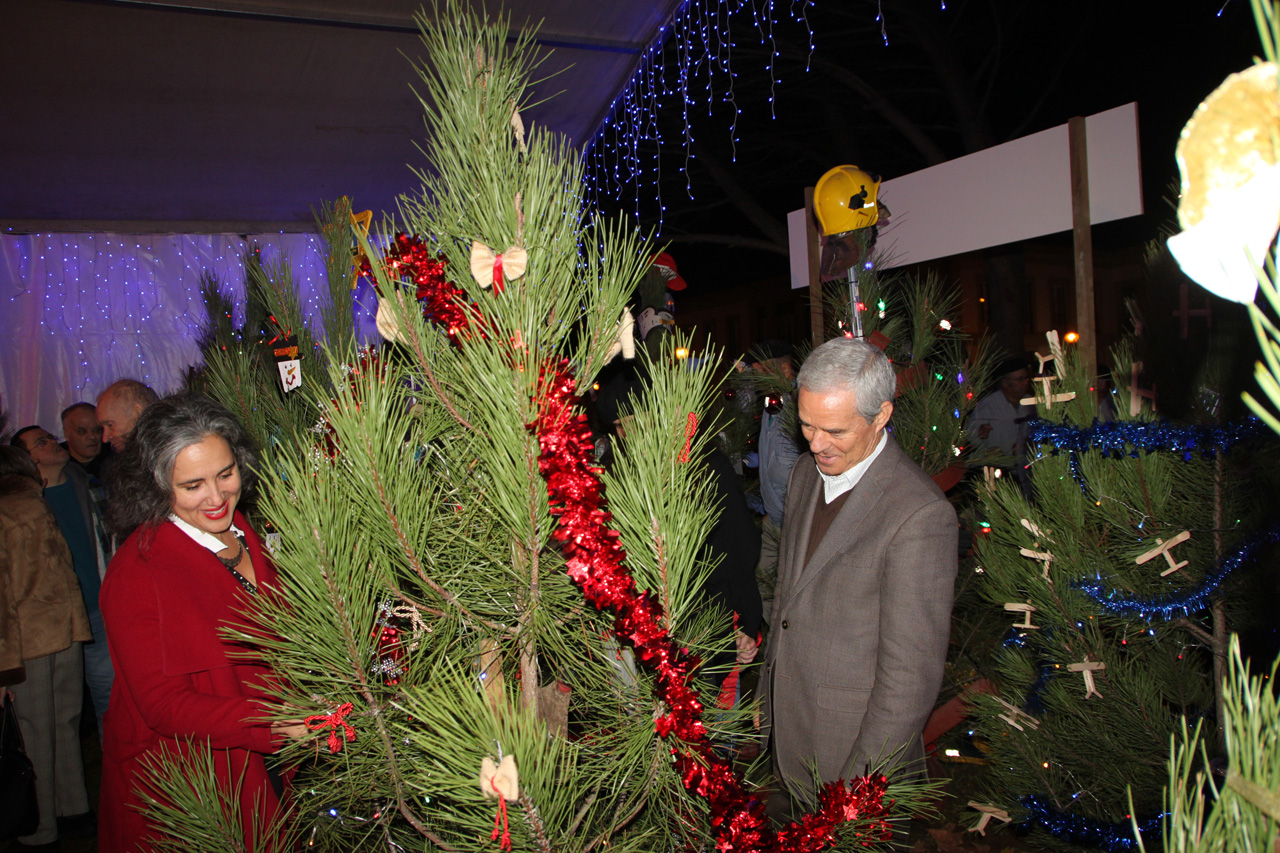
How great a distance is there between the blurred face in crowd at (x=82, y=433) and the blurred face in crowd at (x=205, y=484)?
128 inches

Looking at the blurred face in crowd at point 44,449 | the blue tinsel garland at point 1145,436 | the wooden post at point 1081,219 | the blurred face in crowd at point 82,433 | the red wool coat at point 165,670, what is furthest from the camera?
the blurred face in crowd at point 82,433

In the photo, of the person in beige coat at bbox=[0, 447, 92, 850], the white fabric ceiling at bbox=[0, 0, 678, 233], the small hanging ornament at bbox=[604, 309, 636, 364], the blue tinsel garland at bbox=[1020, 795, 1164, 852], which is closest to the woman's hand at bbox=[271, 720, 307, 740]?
the small hanging ornament at bbox=[604, 309, 636, 364]

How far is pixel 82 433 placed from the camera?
4195 millimetres

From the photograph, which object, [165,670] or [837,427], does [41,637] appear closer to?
[165,670]

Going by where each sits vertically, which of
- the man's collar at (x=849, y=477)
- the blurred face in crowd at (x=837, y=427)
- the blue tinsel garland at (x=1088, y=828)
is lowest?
the blue tinsel garland at (x=1088, y=828)

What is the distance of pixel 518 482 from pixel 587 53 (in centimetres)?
426

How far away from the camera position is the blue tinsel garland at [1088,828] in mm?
2209

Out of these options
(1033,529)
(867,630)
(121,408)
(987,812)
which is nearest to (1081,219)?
(1033,529)

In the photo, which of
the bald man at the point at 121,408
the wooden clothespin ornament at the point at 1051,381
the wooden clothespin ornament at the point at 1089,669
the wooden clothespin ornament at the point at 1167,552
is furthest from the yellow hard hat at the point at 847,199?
the bald man at the point at 121,408

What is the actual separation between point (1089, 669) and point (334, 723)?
221 centimetres

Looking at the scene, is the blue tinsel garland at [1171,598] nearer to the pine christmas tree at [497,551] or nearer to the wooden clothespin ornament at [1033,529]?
the wooden clothespin ornament at [1033,529]

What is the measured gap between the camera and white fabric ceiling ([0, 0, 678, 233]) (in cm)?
379

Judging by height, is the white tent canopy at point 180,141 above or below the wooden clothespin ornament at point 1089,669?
above

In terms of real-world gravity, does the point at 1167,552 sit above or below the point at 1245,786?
below
